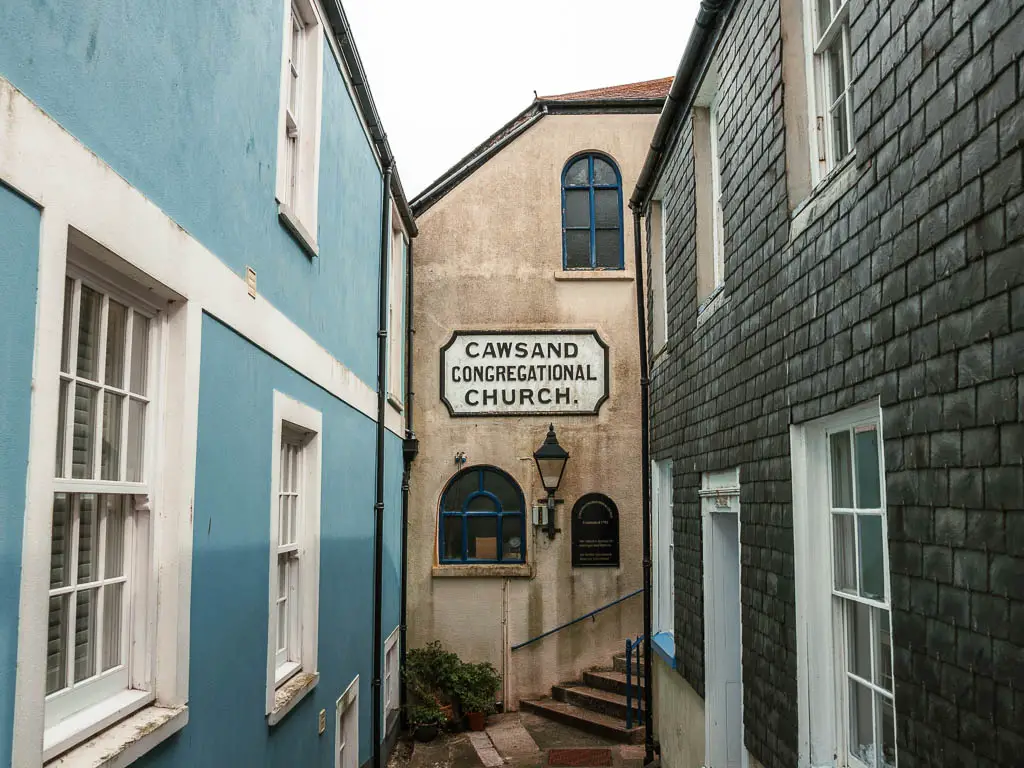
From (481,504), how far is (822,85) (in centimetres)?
907

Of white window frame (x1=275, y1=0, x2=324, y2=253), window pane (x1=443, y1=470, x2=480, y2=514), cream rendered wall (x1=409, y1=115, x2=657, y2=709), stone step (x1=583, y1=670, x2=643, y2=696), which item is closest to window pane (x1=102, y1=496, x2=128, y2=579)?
white window frame (x1=275, y1=0, x2=324, y2=253)

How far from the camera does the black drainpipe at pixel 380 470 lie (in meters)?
9.88

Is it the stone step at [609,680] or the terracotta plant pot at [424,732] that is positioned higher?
the stone step at [609,680]

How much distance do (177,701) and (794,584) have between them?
2.99 metres

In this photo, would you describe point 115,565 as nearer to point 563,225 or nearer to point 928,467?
point 928,467

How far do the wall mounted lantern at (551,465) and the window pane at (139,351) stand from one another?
868 centimetres

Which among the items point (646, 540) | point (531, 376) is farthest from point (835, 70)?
point (531, 376)

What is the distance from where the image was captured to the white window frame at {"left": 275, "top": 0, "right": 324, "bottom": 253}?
21.9 ft

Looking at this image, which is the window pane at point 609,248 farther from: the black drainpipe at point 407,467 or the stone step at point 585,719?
the stone step at point 585,719

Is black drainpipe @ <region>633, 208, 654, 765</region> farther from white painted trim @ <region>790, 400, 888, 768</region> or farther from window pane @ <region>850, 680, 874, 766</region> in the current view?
window pane @ <region>850, 680, 874, 766</region>

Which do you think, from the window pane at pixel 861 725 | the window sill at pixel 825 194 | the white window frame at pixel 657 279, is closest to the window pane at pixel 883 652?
the window pane at pixel 861 725

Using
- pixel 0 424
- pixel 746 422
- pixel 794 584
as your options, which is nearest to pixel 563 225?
pixel 746 422

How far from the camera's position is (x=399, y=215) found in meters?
12.2

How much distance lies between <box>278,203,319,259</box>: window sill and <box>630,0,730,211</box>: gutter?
3.12 m
